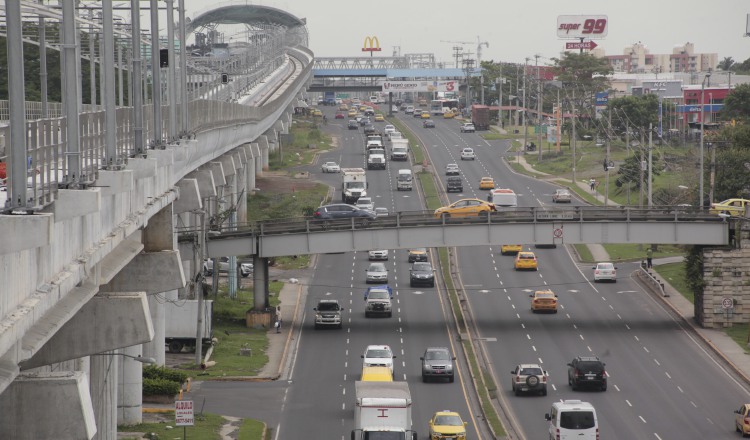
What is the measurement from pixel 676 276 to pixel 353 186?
136ft

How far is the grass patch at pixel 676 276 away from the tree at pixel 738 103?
87.6 m

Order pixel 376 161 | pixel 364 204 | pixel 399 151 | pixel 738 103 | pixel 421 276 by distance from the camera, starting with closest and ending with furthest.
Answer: pixel 421 276 → pixel 364 204 → pixel 376 161 → pixel 399 151 → pixel 738 103

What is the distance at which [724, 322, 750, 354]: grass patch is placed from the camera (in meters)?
70.6

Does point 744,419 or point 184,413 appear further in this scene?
point 744,419

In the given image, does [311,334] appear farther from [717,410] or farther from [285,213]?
[285,213]

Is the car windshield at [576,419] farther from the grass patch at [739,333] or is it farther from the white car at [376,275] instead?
the white car at [376,275]

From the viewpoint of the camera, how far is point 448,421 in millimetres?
49125

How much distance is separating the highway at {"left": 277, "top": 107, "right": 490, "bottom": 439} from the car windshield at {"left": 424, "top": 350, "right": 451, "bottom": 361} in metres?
1.06

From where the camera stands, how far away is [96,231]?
85.2 ft

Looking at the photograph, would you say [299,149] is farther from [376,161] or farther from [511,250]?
[511,250]

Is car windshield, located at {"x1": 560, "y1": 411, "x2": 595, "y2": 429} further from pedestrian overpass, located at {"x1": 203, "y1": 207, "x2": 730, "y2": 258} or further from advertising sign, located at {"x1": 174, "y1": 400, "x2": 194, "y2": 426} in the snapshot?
pedestrian overpass, located at {"x1": 203, "y1": 207, "x2": 730, "y2": 258}

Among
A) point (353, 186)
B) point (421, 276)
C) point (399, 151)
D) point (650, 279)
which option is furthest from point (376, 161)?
point (650, 279)

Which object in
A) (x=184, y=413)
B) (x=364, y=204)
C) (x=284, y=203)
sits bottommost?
(x=284, y=203)

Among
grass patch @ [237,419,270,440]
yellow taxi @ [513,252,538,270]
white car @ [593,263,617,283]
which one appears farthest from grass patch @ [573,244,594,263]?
grass patch @ [237,419,270,440]
